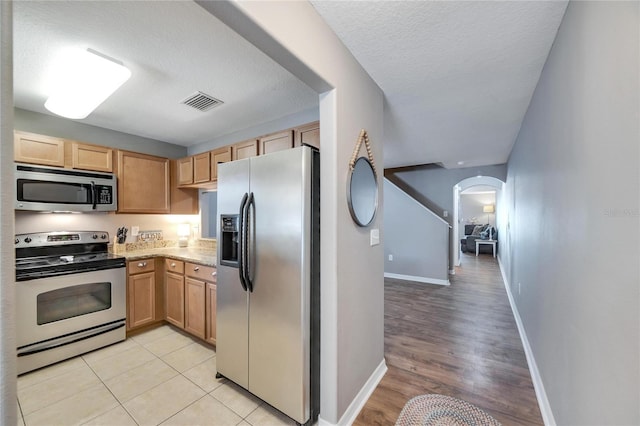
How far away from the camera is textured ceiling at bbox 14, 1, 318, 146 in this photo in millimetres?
1391

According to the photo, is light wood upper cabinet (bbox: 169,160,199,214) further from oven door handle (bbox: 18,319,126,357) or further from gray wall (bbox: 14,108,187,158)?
oven door handle (bbox: 18,319,126,357)

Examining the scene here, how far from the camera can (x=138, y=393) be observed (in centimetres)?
195

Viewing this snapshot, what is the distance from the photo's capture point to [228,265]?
1994 millimetres

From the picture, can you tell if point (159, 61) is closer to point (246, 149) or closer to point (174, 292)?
point (246, 149)

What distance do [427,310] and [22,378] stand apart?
4.37m

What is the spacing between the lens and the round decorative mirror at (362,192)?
172 cm

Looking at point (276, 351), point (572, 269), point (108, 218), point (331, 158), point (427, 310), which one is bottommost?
point (427, 310)

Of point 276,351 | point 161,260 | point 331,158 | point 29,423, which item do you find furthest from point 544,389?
point 161,260

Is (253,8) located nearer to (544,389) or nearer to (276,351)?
(276,351)

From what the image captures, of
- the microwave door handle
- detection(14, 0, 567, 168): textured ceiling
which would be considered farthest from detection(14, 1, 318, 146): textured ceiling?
the microwave door handle

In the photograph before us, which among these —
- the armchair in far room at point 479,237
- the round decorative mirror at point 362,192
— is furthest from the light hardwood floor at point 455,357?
the armchair in far room at point 479,237

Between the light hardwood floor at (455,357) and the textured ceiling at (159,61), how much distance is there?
2.57 meters

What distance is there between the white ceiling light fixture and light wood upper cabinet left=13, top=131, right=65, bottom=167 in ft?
2.41

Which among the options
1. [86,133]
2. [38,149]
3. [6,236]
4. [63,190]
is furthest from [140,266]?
[6,236]
